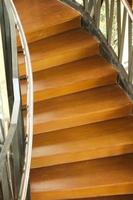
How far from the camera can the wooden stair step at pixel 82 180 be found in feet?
10.2

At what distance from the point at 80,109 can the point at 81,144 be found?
350mm

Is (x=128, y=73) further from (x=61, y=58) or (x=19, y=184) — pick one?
(x=19, y=184)

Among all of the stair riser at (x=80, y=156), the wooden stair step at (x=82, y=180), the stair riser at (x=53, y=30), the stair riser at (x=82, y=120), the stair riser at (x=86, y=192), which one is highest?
the stair riser at (x=53, y=30)

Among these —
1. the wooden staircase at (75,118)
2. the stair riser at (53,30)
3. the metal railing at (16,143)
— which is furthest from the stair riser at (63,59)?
the metal railing at (16,143)

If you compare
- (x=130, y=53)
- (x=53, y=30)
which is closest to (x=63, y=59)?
(x=53, y=30)

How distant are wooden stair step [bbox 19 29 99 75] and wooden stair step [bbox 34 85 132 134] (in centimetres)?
39

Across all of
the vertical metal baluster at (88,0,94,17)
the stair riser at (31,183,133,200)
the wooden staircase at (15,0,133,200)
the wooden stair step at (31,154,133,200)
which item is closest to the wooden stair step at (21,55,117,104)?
the wooden staircase at (15,0,133,200)

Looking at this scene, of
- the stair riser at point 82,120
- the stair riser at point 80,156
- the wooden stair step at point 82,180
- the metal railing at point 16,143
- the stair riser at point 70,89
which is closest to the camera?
the metal railing at point 16,143

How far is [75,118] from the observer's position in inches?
136

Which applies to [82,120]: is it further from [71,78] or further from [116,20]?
[116,20]

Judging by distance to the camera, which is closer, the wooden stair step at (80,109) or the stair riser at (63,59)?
the wooden stair step at (80,109)

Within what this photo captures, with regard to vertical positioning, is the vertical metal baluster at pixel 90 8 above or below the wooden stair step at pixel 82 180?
above

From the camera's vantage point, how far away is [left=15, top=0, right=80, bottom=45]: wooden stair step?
3.93 m

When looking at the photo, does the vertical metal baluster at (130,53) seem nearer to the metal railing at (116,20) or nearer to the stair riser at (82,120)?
the metal railing at (116,20)
